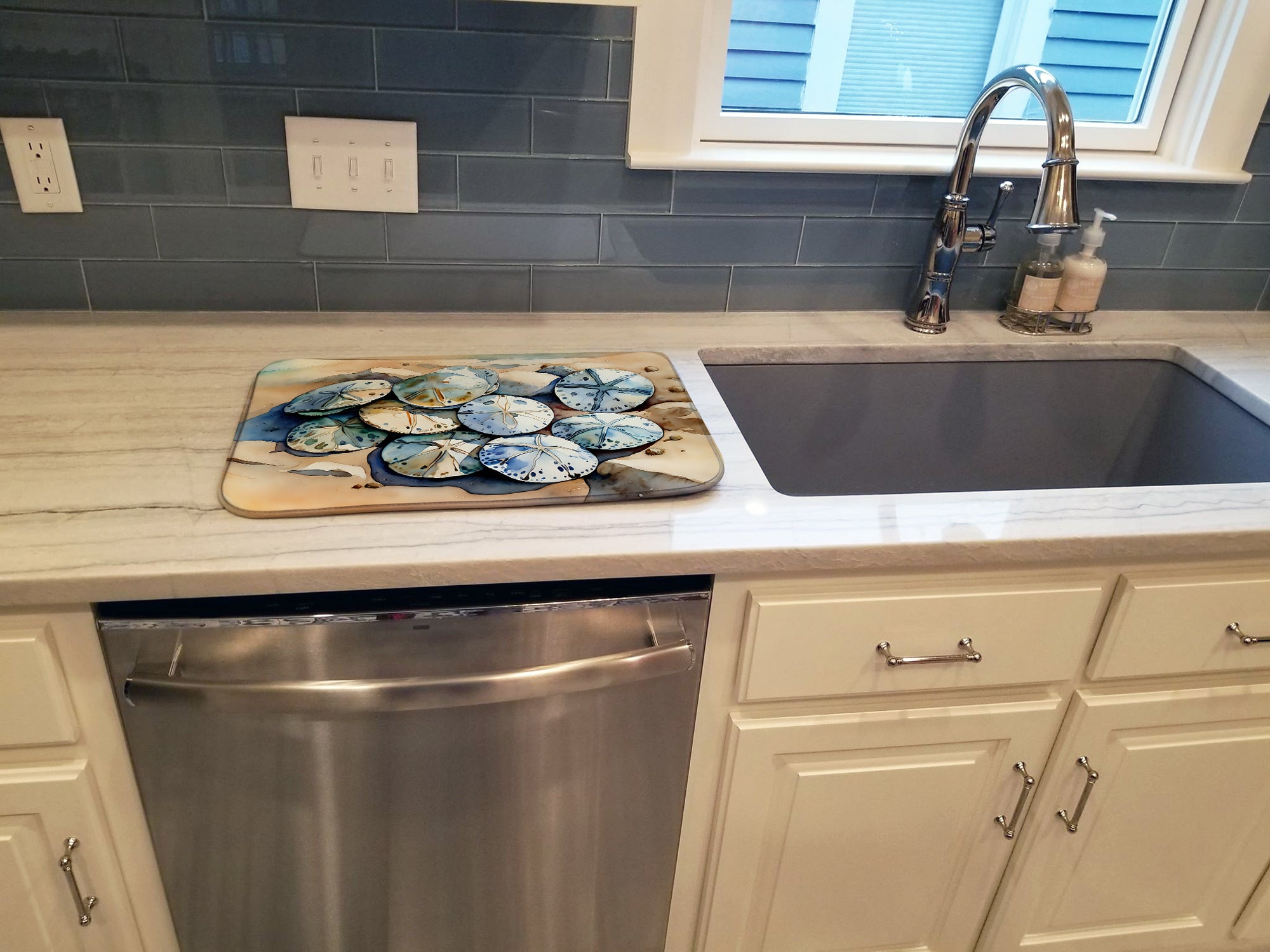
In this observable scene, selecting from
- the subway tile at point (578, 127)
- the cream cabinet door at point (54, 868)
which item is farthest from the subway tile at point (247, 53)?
the cream cabinet door at point (54, 868)

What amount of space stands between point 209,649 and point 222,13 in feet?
2.52

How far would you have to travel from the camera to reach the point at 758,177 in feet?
4.57

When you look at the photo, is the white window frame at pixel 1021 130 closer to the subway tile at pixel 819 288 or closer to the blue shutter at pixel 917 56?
the blue shutter at pixel 917 56

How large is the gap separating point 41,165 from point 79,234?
9 centimetres

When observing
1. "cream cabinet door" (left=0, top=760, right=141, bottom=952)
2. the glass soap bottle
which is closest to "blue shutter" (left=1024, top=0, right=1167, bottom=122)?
the glass soap bottle

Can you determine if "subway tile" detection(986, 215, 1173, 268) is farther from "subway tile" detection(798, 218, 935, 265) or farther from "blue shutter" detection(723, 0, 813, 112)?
"blue shutter" detection(723, 0, 813, 112)

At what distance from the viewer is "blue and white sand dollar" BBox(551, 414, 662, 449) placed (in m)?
1.06

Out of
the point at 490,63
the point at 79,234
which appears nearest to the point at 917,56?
the point at 490,63

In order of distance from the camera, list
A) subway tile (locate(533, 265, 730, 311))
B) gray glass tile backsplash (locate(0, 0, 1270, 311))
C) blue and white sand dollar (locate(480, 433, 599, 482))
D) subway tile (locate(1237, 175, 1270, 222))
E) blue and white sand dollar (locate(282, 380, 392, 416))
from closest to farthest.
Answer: blue and white sand dollar (locate(480, 433, 599, 482)) < blue and white sand dollar (locate(282, 380, 392, 416)) < gray glass tile backsplash (locate(0, 0, 1270, 311)) < subway tile (locate(533, 265, 730, 311)) < subway tile (locate(1237, 175, 1270, 222))

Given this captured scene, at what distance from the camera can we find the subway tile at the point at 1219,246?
1.55m

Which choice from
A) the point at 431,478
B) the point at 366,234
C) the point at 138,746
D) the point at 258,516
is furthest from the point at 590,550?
the point at 366,234

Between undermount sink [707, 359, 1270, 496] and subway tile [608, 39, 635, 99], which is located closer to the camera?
subway tile [608, 39, 635, 99]

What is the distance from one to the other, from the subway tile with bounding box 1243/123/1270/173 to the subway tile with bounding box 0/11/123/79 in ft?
5.17

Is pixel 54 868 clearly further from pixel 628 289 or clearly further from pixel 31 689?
pixel 628 289
